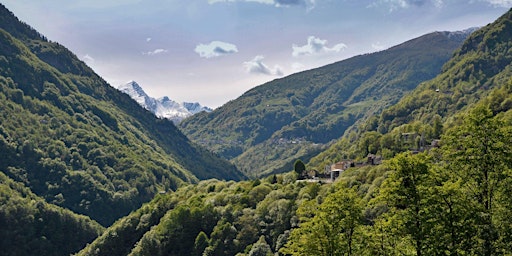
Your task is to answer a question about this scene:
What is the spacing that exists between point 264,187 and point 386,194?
118 m

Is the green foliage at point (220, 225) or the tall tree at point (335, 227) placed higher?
the tall tree at point (335, 227)

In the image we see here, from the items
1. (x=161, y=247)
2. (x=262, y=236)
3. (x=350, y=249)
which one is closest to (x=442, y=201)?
(x=350, y=249)

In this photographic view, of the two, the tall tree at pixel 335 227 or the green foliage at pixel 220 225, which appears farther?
the green foliage at pixel 220 225

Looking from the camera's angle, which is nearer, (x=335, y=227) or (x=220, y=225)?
(x=335, y=227)

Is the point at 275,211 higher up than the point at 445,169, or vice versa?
the point at 445,169

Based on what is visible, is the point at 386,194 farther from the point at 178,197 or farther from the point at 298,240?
the point at 178,197

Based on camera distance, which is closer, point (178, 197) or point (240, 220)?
point (240, 220)

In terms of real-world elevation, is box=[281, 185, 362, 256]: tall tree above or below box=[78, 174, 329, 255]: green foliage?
above

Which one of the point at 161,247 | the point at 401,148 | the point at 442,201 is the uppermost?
the point at 442,201

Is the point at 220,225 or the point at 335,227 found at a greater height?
the point at 335,227

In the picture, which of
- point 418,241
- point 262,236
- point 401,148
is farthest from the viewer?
point 401,148

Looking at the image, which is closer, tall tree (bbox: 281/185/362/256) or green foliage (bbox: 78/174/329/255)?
tall tree (bbox: 281/185/362/256)

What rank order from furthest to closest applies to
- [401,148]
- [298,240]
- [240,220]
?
1. [401,148]
2. [240,220]
3. [298,240]

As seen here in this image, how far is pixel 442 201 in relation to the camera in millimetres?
34719
